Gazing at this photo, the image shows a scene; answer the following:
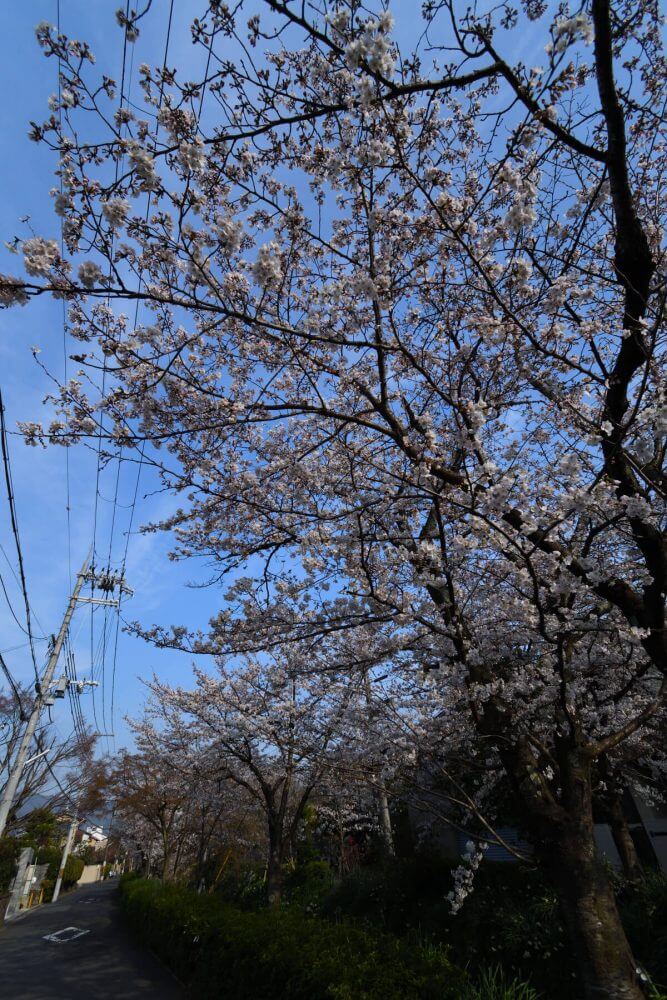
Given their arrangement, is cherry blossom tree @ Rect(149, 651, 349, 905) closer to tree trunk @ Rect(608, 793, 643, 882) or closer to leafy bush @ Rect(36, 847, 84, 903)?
tree trunk @ Rect(608, 793, 643, 882)

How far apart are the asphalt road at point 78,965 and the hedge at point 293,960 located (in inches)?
24.8

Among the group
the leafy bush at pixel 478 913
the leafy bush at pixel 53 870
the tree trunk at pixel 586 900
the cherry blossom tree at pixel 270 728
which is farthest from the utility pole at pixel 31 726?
the leafy bush at pixel 53 870

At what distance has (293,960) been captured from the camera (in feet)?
17.7

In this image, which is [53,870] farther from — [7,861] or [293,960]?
[293,960]

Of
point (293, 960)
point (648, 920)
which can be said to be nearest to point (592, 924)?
point (293, 960)

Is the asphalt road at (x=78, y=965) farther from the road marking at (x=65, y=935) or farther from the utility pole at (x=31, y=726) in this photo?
the utility pole at (x=31, y=726)

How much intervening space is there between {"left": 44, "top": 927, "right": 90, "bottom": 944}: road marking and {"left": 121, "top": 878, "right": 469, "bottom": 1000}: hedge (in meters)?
5.11

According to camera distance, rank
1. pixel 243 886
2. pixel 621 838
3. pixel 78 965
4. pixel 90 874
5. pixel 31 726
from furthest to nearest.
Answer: pixel 90 874
pixel 243 886
pixel 31 726
pixel 78 965
pixel 621 838

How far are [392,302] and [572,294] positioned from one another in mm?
1422

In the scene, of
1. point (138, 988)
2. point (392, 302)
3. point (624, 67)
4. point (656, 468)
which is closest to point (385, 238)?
Result: point (392, 302)

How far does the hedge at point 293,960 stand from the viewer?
14.3ft

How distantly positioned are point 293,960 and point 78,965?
24.9 ft

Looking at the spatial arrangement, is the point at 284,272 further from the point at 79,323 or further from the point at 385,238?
the point at 79,323

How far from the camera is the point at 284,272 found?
13.5 feet
